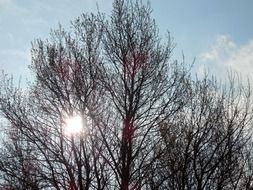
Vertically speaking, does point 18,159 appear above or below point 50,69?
below

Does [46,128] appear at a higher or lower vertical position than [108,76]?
lower

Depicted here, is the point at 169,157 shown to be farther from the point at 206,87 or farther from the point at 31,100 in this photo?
the point at 31,100

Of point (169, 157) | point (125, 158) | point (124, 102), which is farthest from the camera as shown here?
point (169, 157)

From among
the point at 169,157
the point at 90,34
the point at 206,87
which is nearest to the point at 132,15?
the point at 90,34

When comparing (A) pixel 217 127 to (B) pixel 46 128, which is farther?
(A) pixel 217 127

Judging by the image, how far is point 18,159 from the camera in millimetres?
12844

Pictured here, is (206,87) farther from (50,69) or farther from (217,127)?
(50,69)

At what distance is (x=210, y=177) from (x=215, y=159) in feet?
2.35

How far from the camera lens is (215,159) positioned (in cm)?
1512

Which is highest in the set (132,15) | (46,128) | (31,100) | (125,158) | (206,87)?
(132,15)

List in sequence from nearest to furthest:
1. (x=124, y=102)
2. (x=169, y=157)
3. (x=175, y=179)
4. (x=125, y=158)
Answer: (x=125, y=158)
(x=124, y=102)
(x=169, y=157)
(x=175, y=179)

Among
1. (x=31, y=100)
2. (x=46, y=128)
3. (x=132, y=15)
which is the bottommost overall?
(x=46, y=128)

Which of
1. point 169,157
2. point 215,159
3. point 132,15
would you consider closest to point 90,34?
point 132,15

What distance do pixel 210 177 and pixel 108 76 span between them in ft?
19.2
